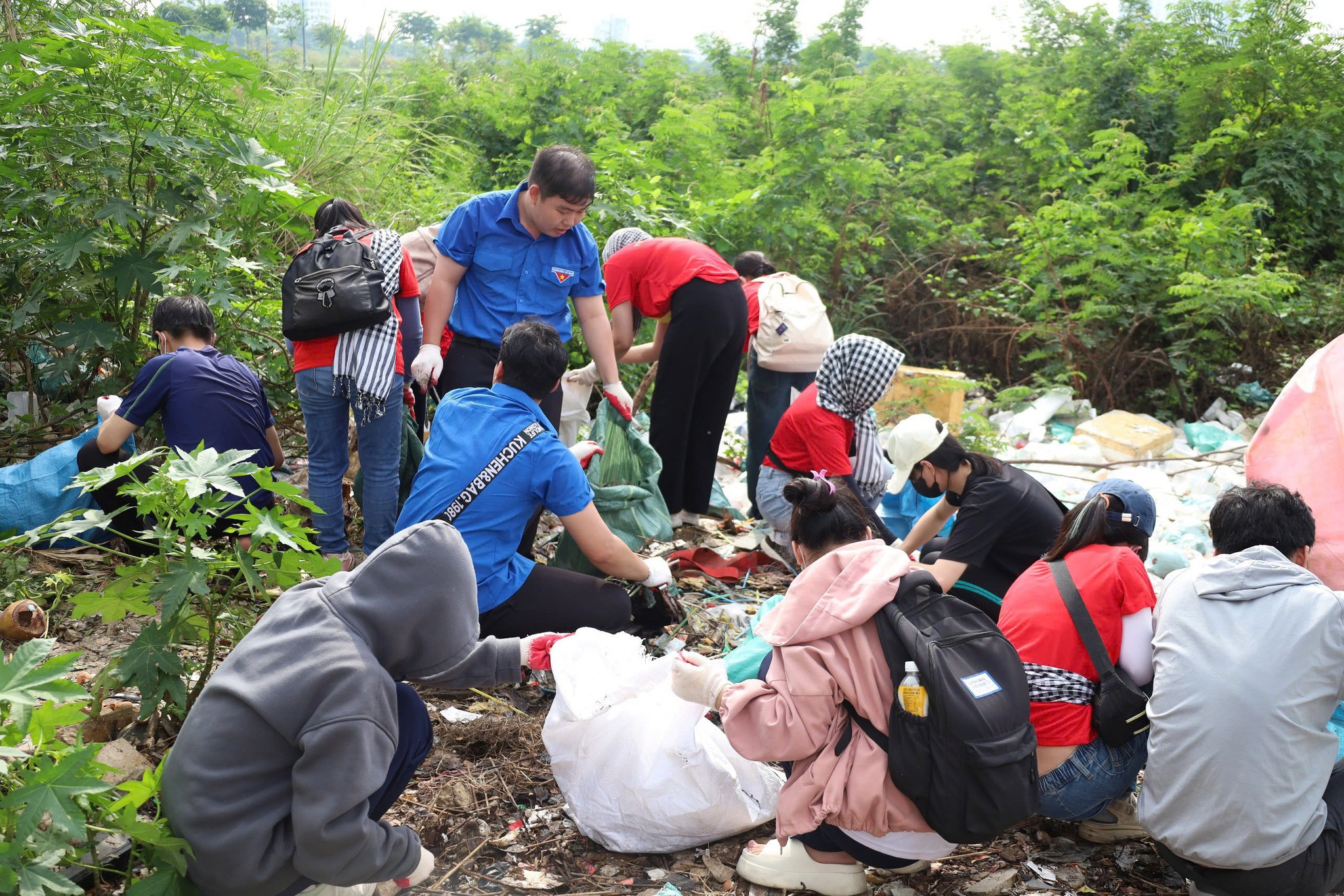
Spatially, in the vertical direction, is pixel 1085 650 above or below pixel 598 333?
below

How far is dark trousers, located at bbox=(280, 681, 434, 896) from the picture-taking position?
2.06 meters

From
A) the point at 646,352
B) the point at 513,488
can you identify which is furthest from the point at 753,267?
the point at 513,488

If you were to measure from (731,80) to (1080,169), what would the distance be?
4589 millimetres

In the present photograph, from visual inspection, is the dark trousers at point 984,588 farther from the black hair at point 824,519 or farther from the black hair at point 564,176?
the black hair at point 564,176

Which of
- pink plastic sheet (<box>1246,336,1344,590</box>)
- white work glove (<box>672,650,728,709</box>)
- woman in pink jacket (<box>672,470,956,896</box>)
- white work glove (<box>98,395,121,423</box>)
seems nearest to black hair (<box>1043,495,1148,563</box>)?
woman in pink jacket (<box>672,470,956,896</box>)

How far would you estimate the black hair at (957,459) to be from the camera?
124 inches

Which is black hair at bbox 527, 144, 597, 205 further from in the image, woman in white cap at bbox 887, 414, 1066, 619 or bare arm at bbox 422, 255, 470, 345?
woman in white cap at bbox 887, 414, 1066, 619

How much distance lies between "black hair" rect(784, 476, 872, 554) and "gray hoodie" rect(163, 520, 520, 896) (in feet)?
2.84

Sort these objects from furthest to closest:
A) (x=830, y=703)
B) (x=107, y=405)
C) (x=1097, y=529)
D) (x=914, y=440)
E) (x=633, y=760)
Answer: (x=107, y=405) → (x=914, y=440) → (x=1097, y=529) → (x=633, y=760) → (x=830, y=703)

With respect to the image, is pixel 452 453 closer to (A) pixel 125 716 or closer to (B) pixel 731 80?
(A) pixel 125 716

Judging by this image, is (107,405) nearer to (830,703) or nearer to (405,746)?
(405,746)

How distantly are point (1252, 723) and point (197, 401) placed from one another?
127 inches

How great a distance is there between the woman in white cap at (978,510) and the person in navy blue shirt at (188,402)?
7.43 ft

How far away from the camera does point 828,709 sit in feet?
7.00
